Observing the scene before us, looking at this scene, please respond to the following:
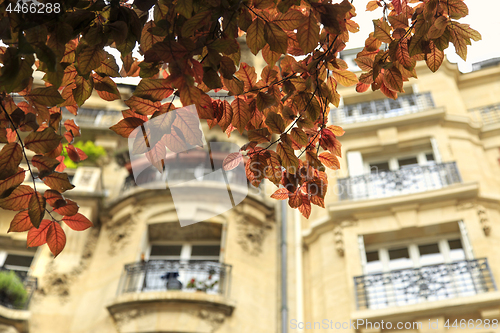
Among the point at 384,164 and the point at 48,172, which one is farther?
the point at 384,164

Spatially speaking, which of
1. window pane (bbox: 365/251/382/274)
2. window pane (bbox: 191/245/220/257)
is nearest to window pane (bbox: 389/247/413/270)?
window pane (bbox: 365/251/382/274)

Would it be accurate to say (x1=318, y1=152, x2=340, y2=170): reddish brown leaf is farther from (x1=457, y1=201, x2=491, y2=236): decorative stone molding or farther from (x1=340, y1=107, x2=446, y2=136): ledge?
(x1=340, y1=107, x2=446, y2=136): ledge

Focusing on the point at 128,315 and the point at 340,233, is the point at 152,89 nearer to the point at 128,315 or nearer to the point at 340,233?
the point at 128,315

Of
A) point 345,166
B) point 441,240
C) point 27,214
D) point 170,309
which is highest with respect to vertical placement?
point 345,166

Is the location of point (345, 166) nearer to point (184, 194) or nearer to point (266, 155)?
point (184, 194)

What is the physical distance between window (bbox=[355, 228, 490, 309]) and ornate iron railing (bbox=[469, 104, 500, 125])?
376 cm

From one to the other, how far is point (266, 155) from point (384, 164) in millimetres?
8875

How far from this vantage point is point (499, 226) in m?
8.25

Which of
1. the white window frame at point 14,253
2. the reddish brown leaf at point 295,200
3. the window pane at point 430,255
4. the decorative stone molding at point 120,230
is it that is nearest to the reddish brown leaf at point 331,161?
the reddish brown leaf at point 295,200

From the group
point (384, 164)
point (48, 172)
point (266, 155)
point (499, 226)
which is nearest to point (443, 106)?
point (384, 164)

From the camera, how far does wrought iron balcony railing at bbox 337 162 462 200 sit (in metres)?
9.23

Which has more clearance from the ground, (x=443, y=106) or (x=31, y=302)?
(x=443, y=106)

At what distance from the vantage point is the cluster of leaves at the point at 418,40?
218 centimetres

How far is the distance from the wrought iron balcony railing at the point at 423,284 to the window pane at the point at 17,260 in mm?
7215
